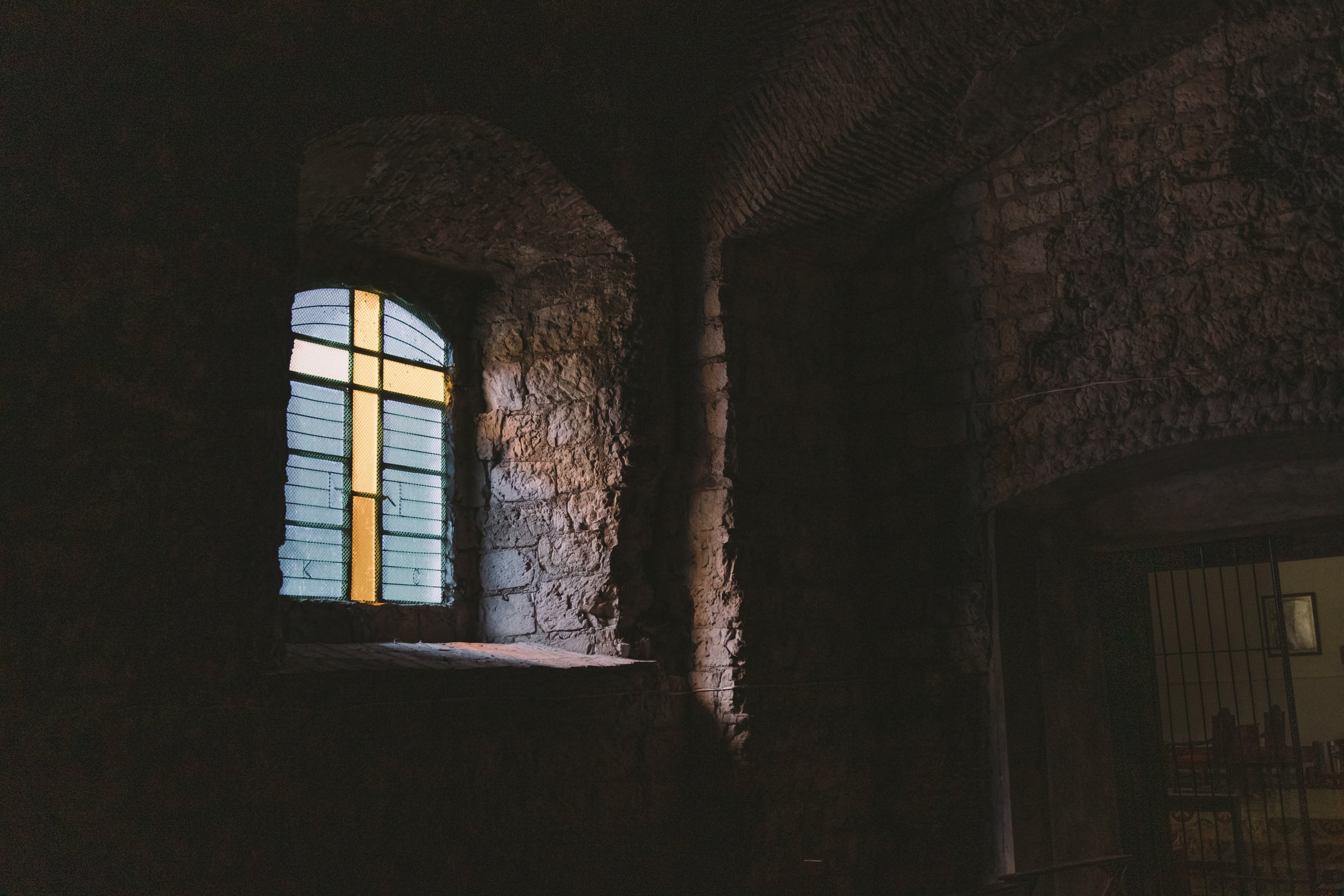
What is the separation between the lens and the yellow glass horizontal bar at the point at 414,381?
422 cm

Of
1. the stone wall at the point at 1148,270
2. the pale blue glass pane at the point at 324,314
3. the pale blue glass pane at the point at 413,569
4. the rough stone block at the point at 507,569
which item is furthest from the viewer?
the rough stone block at the point at 507,569

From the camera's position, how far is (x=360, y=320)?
4.16 meters

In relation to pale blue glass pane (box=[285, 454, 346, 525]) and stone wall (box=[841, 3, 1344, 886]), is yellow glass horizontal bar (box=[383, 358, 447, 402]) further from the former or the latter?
stone wall (box=[841, 3, 1344, 886])

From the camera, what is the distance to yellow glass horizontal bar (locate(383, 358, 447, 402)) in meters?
4.22

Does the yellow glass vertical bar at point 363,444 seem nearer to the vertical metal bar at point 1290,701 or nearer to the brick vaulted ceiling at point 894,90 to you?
the brick vaulted ceiling at point 894,90

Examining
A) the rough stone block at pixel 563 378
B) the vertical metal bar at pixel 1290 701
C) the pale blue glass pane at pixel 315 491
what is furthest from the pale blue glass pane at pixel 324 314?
the vertical metal bar at pixel 1290 701

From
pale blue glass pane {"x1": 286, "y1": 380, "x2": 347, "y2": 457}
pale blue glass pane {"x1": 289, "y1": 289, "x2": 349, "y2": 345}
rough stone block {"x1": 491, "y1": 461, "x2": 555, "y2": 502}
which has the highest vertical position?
pale blue glass pane {"x1": 289, "y1": 289, "x2": 349, "y2": 345}

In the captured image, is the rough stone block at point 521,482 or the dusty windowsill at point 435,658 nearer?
the dusty windowsill at point 435,658

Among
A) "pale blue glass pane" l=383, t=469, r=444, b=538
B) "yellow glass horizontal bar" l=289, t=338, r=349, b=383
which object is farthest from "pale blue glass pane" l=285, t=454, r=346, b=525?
"yellow glass horizontal bar" l=289, t=338, r=349, b=383

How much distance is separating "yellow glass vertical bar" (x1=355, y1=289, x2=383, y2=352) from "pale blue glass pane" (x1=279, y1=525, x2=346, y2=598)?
66cm

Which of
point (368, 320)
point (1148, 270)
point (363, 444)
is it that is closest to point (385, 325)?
point (368, 320)

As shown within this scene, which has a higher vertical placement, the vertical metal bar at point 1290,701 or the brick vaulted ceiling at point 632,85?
the brick vaulted ceiling at point 632,85

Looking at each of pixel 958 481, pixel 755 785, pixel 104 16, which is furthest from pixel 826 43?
pixel 755 785

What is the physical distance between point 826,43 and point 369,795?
2.60m
